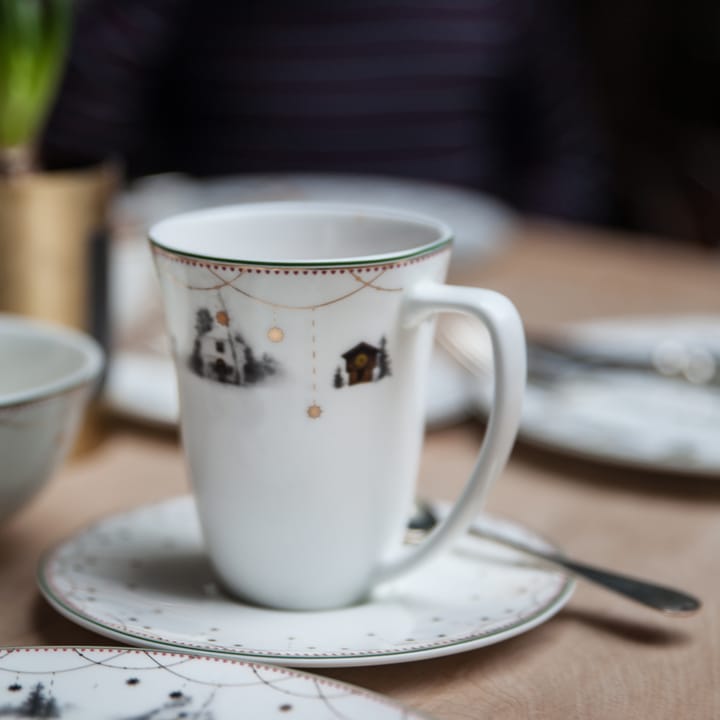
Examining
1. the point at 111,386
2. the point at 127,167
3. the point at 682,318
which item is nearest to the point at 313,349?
the point at 111,386

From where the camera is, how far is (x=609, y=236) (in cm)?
111

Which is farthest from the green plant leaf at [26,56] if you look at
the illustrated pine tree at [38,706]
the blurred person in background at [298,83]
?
the blurred person in background at [298,83]

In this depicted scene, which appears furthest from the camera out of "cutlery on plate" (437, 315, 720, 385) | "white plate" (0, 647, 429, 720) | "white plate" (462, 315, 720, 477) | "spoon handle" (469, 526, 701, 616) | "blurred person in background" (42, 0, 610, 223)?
"blurred person in background" (42, 0, 610, 223)

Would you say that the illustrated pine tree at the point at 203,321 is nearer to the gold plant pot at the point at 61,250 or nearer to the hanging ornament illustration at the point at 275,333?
the hanging ornament illustration at the point at 275,333

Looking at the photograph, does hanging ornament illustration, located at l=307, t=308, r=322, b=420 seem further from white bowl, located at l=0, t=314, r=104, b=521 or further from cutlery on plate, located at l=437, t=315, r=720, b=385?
cutlery on plate, located at l=437, t=315, r=720, b=385

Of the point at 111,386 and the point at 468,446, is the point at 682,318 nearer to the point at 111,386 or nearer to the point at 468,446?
the point at 468,446

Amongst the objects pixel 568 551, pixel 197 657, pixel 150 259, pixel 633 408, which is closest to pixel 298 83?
pixel 150 259

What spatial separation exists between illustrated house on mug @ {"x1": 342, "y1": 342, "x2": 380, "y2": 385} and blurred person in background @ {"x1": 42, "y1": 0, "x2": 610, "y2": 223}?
1.27m

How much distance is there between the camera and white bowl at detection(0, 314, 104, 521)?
1.38 ft

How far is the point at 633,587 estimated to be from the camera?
0.41 m

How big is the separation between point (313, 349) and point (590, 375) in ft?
1.08

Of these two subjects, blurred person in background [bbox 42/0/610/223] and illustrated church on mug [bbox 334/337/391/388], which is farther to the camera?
blurred person in background [bbox 42/0/610/223]

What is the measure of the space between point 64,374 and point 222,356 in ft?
0.48

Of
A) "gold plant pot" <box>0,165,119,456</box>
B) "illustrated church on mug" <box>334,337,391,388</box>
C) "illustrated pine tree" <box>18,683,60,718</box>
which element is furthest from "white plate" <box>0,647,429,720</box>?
"gold plant pot" <box>0,165,119,456</box>
